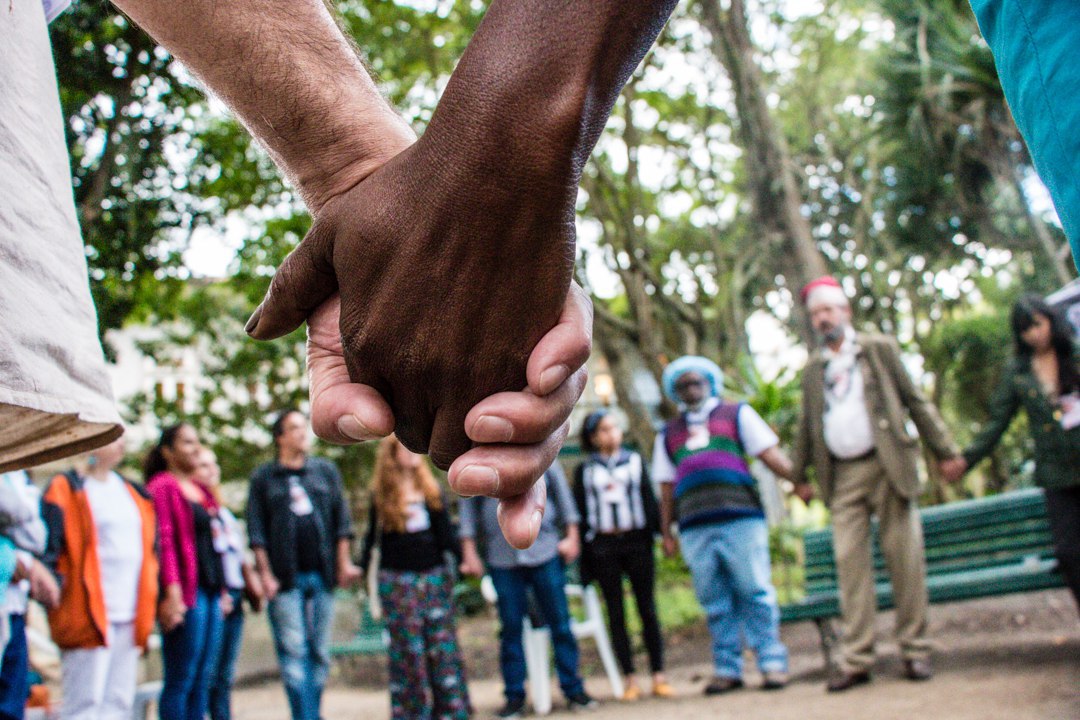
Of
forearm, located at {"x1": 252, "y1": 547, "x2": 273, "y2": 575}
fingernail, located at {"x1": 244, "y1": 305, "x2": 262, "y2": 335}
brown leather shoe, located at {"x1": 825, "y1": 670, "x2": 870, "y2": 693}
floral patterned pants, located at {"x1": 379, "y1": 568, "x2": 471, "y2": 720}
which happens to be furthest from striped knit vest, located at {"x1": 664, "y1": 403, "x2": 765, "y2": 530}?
fingernail, located at {"x1": 244, "y1": 305, "x2": 262, "y2": 335}

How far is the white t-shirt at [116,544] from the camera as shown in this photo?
16.7 feet

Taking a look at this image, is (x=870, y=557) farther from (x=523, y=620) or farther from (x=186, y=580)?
(x=186, y=580)

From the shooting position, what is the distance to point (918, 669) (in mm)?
5633

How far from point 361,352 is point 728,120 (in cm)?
1354

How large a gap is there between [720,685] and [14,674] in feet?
13.8

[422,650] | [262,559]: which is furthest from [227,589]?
[422,650]

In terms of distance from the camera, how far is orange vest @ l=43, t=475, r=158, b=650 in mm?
4781

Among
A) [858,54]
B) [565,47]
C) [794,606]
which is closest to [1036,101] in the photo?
[565,47]

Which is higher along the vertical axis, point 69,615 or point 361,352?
point 361,352

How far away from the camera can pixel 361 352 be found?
987 millimetres

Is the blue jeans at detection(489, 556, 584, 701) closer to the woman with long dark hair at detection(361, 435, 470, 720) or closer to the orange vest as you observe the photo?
the woman with long dark hair at detection(361, 435, 470, 720)

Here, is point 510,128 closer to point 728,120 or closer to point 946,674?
point 946,674

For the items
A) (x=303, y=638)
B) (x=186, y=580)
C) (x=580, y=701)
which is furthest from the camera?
(x=580, y=701)

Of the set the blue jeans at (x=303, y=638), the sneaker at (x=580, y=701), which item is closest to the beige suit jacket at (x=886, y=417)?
the sneaker at (x=580, y=701)
